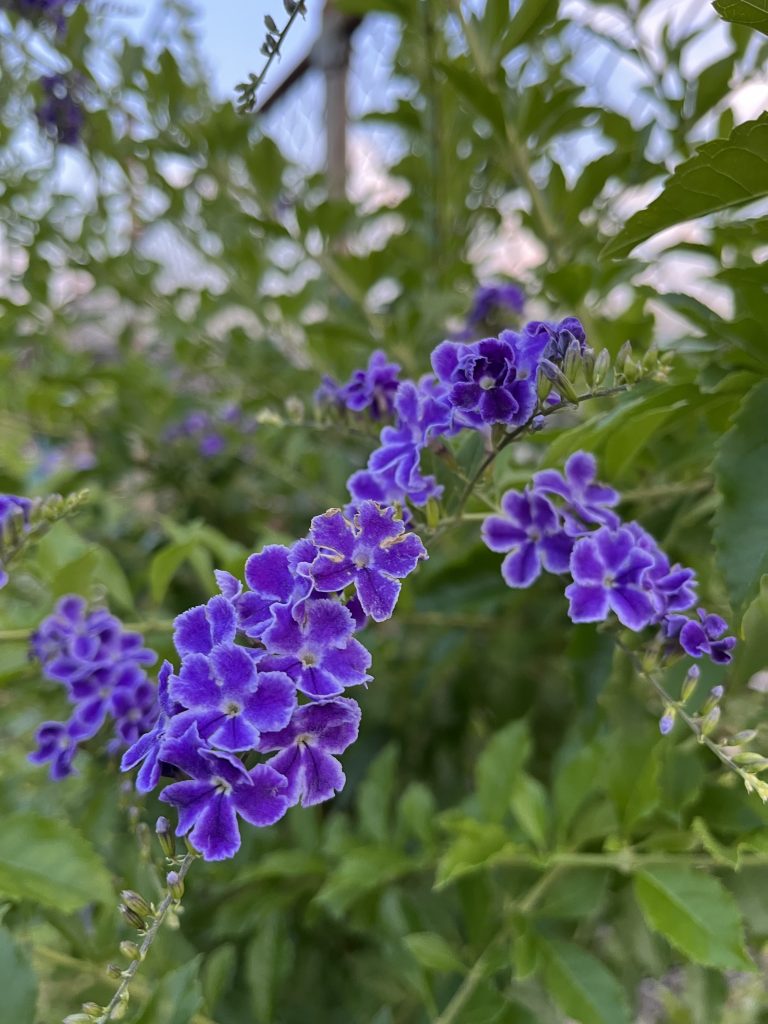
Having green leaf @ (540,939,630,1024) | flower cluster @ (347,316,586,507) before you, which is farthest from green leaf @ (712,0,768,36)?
green leaf @ (540,939,630,1024)

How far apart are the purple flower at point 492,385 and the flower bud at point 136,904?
39 cm

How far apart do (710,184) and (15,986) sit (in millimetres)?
785

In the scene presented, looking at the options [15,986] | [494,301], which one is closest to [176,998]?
[15,986]

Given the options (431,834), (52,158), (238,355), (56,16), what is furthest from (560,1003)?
(52,158)

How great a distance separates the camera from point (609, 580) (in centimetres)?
60

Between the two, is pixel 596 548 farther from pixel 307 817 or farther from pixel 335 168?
pixel 335 168

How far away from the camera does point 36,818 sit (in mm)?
688

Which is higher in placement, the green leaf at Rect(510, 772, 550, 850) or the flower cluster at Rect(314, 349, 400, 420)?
the flower cluster at Rect(314, 349, 400, 420)

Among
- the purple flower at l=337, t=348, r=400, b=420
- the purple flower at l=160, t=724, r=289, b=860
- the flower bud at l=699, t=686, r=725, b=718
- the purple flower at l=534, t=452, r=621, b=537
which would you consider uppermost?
the purple flower at l=337, t=348, r=400, b=420

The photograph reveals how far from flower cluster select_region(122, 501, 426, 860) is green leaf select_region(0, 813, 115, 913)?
23 centimetres

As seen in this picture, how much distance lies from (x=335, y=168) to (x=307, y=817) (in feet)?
6.27

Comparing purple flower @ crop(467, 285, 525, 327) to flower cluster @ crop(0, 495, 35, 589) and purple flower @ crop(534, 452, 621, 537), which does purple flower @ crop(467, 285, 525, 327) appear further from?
flower cluster @ crop(0, 495, 35, 589)

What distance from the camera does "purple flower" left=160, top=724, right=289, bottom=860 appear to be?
17.9 inches

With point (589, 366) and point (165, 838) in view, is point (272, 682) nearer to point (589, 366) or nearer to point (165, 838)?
point (165, 838)
